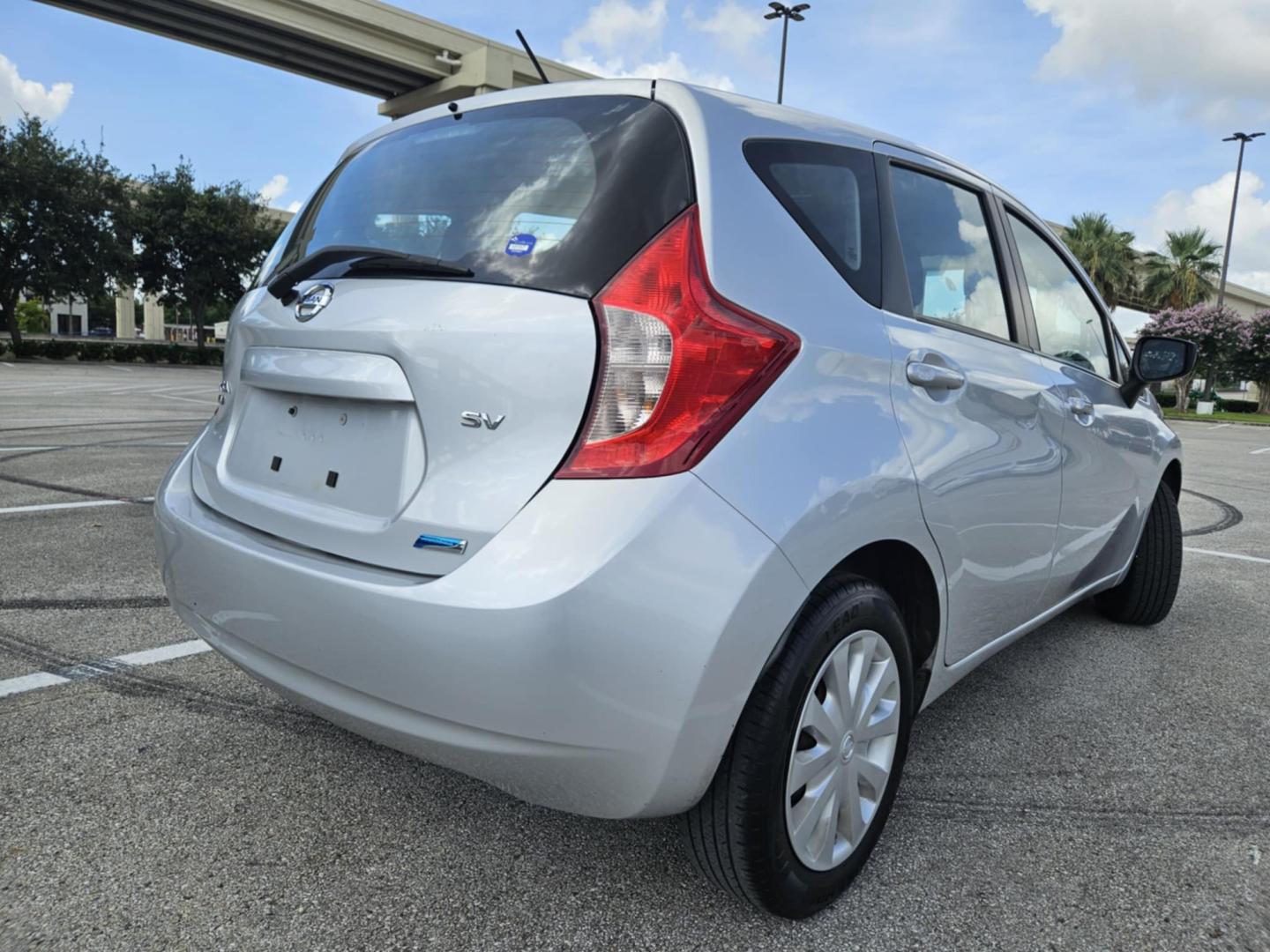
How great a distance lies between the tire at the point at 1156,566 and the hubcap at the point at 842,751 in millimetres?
2409

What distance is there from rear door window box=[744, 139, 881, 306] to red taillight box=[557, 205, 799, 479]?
32cm

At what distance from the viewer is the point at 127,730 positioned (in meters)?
2.60

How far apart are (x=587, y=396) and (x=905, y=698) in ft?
3.39

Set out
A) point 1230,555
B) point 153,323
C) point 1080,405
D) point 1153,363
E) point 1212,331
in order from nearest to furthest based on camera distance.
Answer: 1. point 1080,405
2. point 1153,363
3. point 1230,555
4. point 1212,331
5. point 153,323

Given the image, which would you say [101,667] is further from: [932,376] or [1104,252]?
[1104,252]

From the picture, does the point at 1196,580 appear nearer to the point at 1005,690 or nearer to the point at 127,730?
the point at 1005,690

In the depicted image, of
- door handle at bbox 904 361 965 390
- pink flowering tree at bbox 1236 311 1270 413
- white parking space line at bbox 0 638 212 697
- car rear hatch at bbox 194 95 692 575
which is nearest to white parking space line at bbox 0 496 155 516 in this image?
white parking space line at bbox 0 638 212 697

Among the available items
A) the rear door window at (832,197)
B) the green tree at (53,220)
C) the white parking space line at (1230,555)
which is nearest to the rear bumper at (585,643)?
the rear door window at (832,197)

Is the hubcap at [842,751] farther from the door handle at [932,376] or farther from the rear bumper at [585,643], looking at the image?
the door handle at [932,376]

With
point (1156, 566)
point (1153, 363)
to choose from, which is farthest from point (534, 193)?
point (1156, 566)

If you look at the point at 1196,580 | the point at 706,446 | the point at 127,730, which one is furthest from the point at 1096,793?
the point at 1196,580

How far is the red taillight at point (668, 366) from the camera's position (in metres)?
1.60

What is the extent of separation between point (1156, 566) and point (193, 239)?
42.3 meters

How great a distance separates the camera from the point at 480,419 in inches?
66.5
